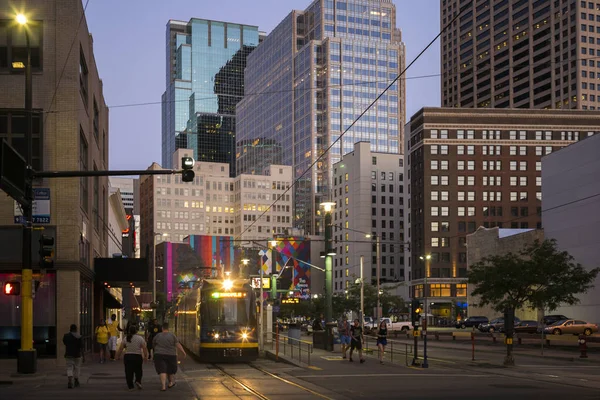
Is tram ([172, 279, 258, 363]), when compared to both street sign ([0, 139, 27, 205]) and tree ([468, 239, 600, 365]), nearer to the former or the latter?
tree ([468, 239, 600, 365])

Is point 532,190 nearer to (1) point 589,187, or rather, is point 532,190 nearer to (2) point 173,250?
(1) point 589,187

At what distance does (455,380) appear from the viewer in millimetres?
25250

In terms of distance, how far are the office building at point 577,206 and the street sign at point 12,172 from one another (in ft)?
227

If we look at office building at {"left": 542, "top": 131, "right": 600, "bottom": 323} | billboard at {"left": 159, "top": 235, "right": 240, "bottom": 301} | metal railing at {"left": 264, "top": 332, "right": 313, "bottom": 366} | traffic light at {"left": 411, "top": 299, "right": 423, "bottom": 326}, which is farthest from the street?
billboard at {"left": 159, "top": 235, "right": 240, "bottom": 301}

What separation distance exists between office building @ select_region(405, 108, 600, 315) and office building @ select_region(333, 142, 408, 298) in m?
24.2

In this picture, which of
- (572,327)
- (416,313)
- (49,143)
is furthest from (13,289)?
(572,327)

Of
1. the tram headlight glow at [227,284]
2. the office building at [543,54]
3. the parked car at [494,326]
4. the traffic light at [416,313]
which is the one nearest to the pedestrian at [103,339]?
the tram headlight glow at [227,284]

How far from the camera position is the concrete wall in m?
93.1

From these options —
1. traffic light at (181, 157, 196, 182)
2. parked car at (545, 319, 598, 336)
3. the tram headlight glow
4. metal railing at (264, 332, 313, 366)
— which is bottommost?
parked car at (545, 319, 598, 336)

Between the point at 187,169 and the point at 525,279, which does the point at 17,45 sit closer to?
the point at 187,169

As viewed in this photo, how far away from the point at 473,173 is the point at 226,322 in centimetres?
11214

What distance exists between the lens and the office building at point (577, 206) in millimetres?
82438

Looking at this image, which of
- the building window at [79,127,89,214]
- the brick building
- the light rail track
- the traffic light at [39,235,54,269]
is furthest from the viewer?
the building window at [79,127,89,214]

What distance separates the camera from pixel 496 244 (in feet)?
337
